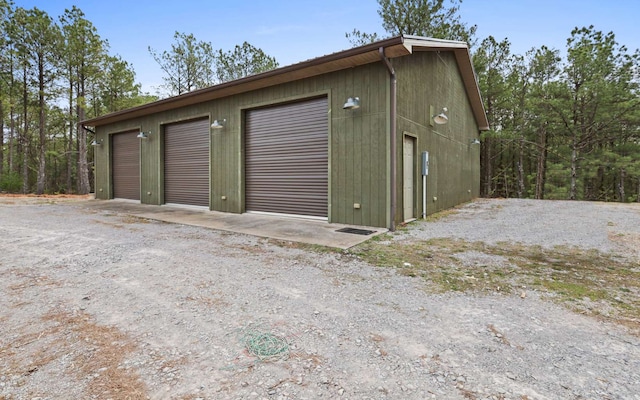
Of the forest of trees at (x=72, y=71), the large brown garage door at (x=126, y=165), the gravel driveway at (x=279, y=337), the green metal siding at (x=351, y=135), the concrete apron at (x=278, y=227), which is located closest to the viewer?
the gravel driveway at (x=279, y=337)

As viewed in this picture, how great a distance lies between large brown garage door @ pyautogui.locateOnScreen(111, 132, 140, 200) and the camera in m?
10.9

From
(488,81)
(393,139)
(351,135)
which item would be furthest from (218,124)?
(488,81)

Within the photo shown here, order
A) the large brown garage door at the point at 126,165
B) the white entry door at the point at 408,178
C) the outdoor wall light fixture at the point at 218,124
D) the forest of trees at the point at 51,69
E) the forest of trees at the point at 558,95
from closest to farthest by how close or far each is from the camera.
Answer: the white entry door at the point at 408,178 < the outdoor wall light fixture at the point at 218,124 < the large brown garage door at the point at 126,165 < the forest of trees at the point at 558,95 < the forest of trees at the point at 51,69

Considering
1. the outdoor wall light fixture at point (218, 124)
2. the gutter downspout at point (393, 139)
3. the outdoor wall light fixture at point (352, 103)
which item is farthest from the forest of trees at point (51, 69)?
the gutter downspout at point (393, 139)

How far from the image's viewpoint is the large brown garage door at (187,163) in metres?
8.73

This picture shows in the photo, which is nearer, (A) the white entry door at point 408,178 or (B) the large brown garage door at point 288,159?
(A) the white entry door at point 408,178

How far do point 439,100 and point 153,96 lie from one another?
18525 millimetres

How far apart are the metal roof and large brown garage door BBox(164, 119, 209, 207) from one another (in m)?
0.73

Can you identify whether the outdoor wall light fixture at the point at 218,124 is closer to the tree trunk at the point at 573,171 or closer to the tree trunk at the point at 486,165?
the tree trunk at the point at 486,165

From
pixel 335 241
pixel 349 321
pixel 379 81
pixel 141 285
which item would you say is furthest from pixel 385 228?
pixel 141 285

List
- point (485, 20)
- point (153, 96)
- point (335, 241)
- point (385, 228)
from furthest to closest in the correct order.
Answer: point (153, 96) < point (485, 20) < point (385, 228) < point (335, 241)

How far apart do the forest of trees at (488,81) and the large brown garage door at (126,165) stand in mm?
6428

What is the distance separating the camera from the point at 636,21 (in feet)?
38.1

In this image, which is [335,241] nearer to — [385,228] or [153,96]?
[385,228]
